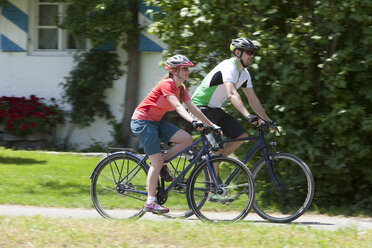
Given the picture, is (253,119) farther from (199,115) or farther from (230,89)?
(199,115)

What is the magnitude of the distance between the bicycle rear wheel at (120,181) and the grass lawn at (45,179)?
2.48 feet

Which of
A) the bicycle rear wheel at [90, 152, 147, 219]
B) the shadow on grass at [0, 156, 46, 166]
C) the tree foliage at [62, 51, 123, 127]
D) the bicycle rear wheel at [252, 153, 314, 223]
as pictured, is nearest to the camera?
the bicycle rear wheel at [252, 153, 314, 223]

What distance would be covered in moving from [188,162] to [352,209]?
205cm

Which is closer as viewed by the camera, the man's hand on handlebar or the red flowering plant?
the man's hand on handlebar

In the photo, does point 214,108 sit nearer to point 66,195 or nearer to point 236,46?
point 236,46

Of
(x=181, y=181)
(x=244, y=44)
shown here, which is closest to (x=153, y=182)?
(x=181, y=181)

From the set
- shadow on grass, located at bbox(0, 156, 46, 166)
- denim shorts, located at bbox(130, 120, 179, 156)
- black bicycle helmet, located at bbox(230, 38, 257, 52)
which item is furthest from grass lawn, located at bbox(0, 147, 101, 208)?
black bicycle helmet, located at bbox(230, 38, 257, 52)

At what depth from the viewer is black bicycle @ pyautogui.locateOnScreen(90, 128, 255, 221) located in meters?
6.12

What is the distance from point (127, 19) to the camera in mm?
11859

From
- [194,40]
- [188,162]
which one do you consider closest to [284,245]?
[188,162]

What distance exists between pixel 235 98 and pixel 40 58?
7908 millimetres

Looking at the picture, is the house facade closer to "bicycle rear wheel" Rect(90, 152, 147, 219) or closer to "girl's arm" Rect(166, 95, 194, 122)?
"bicycle rear wheel" Rect(90, 152, 147, 219)

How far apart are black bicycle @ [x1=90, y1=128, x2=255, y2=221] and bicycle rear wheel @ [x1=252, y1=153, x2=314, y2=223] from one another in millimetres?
312

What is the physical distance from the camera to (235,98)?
622 centimetres
